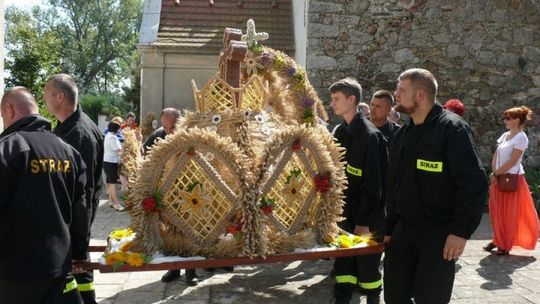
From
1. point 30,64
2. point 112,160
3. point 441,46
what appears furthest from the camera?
point 30,64

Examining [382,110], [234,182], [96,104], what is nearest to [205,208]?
[234,182]

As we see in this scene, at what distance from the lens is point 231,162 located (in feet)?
12.0

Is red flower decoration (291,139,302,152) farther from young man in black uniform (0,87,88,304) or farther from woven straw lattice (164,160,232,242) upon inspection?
young man in black uniform (0,87,88,304)

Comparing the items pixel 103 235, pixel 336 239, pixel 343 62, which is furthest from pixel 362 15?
pixel 336 239

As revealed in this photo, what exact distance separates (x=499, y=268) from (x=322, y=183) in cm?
300

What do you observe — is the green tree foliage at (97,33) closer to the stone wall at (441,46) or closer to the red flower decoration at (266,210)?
the stone wall at (441,46)

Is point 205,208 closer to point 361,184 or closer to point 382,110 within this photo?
point 361,184

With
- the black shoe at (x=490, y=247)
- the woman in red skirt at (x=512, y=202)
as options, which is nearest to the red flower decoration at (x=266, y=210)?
the woman in red skirt at (x=512, y=202)

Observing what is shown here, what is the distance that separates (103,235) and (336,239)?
4319 millimetres

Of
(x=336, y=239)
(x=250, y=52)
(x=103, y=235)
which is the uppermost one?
(x=250, y=52)

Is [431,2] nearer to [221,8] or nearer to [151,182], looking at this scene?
[221,8]

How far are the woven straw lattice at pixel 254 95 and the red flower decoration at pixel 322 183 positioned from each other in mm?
804

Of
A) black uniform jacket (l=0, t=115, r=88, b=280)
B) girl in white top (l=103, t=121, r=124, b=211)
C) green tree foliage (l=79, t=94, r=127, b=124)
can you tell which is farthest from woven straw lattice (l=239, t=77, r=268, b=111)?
green tree foliage (l=79, t=94, r=127, b=124)

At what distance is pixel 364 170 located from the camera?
4348mm
